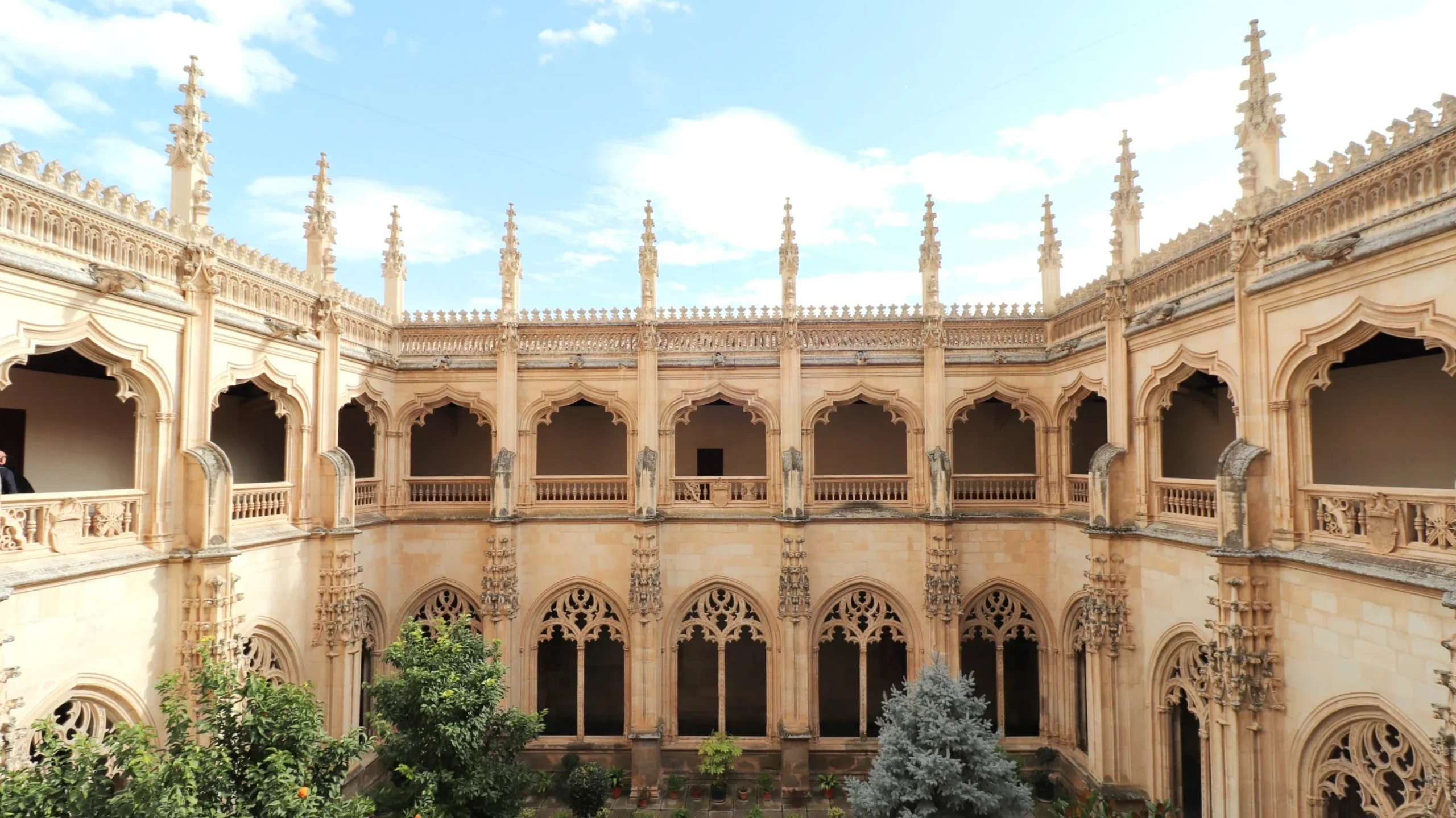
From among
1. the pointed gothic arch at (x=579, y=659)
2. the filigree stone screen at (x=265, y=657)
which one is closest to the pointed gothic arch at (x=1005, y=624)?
the pointed gothic arch at (x=579, y=659)

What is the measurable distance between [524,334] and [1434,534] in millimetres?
18475

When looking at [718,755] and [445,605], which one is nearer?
[718,755]

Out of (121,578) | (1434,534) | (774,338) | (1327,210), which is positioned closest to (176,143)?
(121,578)

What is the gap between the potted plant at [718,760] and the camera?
17.1m

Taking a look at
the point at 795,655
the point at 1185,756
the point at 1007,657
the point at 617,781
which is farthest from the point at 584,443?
the point at 1185,756

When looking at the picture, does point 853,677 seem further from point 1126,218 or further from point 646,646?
point 1126,218

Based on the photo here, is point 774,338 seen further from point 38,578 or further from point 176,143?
point 38,578

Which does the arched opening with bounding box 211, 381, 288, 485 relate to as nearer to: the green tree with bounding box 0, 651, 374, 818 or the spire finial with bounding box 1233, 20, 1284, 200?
the green tree with bounding box 0, 651, 374, 818

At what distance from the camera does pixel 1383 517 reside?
9.66 metres

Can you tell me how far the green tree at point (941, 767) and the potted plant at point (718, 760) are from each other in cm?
575

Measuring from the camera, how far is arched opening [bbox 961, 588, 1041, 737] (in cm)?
1847

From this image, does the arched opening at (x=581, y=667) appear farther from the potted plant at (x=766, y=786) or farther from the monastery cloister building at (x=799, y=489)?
the potted plant at (x=766, y=786)

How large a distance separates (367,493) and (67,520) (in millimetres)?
7728

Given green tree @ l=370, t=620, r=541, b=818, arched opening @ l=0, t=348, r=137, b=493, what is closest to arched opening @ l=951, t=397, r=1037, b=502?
green tree @ l=370, t=620, r=541, b=818
